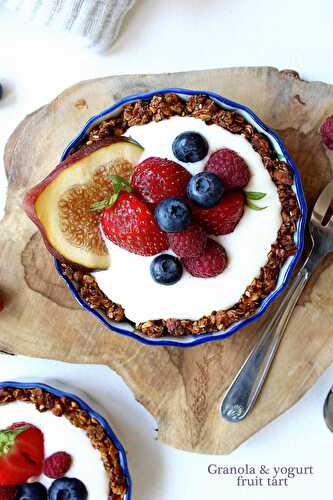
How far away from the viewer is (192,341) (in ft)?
6.68

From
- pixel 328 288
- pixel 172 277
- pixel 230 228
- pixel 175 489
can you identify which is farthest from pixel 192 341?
pixel 175 489

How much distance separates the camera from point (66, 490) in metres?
2.20

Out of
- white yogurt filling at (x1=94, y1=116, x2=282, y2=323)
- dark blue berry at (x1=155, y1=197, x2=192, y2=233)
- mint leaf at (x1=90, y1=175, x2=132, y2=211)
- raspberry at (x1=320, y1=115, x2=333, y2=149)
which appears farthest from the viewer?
raspberry at (x1=320, y1=115, x2=333, y2=149)

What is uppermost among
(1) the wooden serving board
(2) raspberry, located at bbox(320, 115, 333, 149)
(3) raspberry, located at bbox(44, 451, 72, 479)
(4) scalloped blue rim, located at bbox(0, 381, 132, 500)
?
(2) raspberry, located at bbox(320, 115, 333, 149)

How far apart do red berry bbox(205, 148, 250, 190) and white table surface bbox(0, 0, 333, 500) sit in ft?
1.93

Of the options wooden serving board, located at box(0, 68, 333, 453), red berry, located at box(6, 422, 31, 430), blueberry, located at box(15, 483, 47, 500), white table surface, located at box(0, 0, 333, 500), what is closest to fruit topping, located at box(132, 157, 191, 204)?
wooden serving board, located at box(0, 68, 333, 453)

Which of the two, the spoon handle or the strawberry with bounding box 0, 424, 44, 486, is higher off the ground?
the spoon handle

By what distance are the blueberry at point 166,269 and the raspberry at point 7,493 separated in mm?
875

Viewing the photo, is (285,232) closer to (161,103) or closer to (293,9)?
(161,103)

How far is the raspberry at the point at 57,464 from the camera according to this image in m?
2.21

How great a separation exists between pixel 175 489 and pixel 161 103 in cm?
134

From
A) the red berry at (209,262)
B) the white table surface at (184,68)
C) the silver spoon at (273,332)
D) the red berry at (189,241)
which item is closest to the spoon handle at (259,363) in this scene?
the silver spoon at (273,332)

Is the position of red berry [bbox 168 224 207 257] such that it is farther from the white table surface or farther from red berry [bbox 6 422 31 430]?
red berry [bbox 6 422 31 430]

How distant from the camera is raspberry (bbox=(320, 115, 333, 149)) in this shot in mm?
2129
